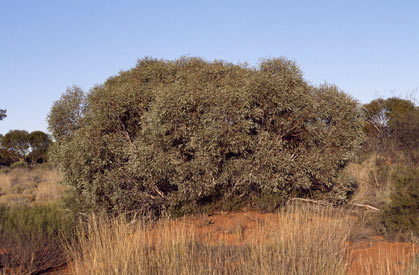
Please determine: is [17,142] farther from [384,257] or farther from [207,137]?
[384,257]

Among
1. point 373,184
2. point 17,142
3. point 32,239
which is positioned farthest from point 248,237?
point 17,142

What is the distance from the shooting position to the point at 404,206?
862 centimetres

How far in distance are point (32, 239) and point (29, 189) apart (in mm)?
13476

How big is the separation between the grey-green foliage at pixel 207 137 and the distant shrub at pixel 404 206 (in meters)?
1.80

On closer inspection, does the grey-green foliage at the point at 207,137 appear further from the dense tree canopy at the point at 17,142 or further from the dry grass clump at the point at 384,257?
the dense tree canopy at the point at 17,142

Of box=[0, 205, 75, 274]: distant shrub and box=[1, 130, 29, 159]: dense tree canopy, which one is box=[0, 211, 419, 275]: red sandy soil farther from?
box=[1, 130, 29, 159]: dense tree canopy

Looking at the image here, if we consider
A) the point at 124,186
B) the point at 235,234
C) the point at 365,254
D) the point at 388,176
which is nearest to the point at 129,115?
the point at 124,186

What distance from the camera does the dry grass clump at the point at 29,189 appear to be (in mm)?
16497

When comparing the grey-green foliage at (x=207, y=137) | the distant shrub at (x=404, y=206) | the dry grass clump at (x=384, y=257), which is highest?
the grey-green foliage at (x=207, y=137)

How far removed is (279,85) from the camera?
948cm

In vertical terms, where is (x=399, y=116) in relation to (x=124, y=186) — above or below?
above

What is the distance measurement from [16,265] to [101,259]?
9.15ft

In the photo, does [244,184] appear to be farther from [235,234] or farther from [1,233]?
Result: [1,233]

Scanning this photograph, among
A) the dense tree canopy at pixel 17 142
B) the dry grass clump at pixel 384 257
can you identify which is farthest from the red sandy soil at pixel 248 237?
the dense tree canopy at pixel 17 142
